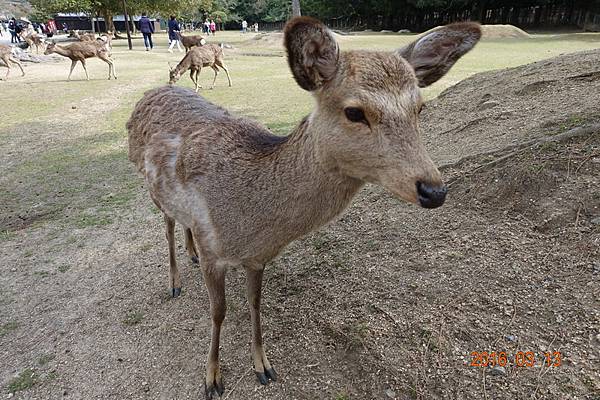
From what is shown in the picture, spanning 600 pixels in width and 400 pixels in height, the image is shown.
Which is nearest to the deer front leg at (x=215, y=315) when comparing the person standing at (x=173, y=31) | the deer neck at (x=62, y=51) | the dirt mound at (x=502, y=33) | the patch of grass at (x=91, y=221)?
the patch of grass at (x=91, y=221)

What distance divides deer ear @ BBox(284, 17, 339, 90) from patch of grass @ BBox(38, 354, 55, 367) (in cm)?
256

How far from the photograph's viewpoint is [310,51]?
1.73 meters

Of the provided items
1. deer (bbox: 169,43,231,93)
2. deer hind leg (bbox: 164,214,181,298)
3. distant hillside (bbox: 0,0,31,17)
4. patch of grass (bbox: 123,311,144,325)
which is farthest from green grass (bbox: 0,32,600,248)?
distant hillside (bbox: 0,0,31,17)

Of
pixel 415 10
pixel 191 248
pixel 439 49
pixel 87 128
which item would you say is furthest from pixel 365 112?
pixel 415 10

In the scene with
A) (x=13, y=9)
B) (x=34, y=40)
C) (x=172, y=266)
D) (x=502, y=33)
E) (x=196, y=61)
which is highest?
(x=13, y=9)

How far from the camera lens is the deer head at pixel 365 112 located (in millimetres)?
1597

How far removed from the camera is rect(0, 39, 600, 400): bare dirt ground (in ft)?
7.43

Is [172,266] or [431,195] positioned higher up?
[431,195]

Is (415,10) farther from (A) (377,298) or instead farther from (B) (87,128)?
(A) (377,298)

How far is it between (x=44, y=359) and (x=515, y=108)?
538cm

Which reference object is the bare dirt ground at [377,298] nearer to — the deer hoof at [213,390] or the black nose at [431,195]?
the deer hoof at [213,390]

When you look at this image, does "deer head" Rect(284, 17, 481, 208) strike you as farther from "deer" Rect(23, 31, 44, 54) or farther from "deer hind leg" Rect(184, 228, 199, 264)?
"deer" Rect(23, 31, 44, 54)

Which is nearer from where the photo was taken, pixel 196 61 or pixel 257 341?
pixel 257 341

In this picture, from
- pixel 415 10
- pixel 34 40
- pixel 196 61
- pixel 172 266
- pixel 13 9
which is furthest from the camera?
pixel 13 9
